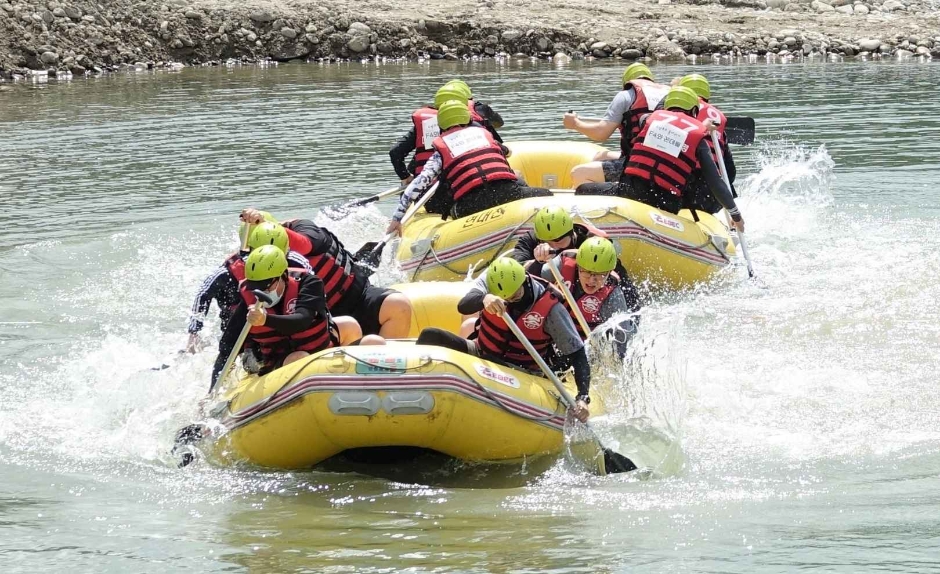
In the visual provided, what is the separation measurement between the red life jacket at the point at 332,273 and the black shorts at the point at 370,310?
128mm

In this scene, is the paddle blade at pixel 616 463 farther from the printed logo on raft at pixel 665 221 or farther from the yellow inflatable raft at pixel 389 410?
the printed logo on raft at pixel 665 221

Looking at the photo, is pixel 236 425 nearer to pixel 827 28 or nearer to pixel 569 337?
pixel 569 337

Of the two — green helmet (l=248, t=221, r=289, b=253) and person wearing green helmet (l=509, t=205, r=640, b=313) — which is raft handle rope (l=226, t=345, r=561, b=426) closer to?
green helmet (l=248, t=221, r=289, b=253)

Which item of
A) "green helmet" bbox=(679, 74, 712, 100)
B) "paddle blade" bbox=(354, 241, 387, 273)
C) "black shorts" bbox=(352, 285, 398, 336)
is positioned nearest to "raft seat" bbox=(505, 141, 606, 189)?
"green helmet" bbox=(679, 74, 712, 100)

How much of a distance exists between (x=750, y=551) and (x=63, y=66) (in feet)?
70.0

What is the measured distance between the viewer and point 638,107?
422 inches

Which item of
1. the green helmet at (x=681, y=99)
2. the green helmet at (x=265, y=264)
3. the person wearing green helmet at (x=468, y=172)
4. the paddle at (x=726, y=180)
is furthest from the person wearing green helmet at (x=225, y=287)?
the paddle at (x=726, y=180)

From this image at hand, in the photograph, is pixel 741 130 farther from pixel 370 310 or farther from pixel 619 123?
pixel 370 310

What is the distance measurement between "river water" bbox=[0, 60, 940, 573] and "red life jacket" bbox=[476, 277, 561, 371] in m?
0.62

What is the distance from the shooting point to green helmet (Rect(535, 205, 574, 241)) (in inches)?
311

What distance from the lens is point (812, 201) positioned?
41.4 feet

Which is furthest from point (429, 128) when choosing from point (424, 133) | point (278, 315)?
point (278, 315)

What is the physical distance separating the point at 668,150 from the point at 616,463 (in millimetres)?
3948

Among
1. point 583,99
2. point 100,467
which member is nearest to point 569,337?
point 100,467
